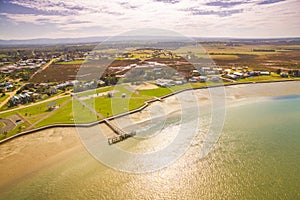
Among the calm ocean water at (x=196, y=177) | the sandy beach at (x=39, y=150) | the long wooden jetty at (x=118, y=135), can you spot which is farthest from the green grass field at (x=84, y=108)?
the calm ocean water at (x=196, y=177)

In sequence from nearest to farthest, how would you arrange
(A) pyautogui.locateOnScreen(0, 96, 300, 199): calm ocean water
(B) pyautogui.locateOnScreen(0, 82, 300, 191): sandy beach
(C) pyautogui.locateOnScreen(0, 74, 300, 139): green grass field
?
(A) pyautogui.locateOnScreen(0, 96, 300, 199): calm ocean water < (B) pyautogui.locateOnScreen(0, 82, 300, 191): sandy beach < (C) pyautogui.locateOnScreen(0, 74, 300, 139): green grass field

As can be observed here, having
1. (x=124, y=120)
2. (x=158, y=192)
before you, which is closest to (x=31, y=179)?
(x=158, y=192)

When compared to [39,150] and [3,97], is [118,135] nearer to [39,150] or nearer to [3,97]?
[39,150]

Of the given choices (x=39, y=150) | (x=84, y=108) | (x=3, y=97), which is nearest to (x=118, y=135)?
(x=39, y=150)

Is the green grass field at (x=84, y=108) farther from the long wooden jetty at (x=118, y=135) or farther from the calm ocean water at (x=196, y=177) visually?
the calm ocean water at (x=196, y=177)

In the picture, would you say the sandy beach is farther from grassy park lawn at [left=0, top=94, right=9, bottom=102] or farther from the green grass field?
grassy park lawn at [left=0, top=94, right=9, bottom=102]

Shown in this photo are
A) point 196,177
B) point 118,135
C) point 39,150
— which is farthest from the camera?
point 118,135

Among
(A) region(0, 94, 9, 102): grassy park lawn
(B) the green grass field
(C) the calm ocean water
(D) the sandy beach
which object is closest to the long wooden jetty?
(D) the sandy beach

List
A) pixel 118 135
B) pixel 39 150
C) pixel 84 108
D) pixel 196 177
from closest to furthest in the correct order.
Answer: pixel 196 177 < pixel 39 150 < pixel 118 135 < pixel 84 108

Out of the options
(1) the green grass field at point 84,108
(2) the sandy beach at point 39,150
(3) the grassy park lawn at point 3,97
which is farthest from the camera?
(3) the grassy park lawn at point 3,97
